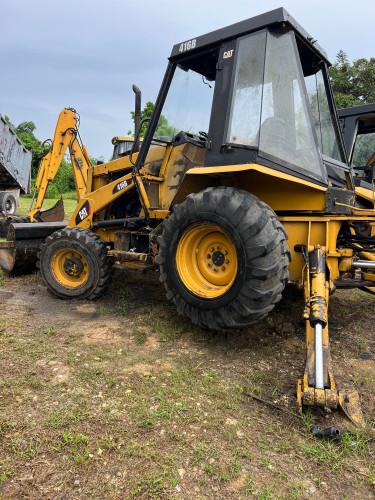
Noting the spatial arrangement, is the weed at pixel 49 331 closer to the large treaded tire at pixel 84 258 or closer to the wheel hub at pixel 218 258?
the large treaded tire at pixel 84 258

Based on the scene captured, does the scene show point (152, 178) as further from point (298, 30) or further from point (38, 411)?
point (38, 411)

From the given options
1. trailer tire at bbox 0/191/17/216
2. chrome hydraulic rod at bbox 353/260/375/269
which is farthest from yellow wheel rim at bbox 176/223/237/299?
trailer tire at bbox 0/191/17/216

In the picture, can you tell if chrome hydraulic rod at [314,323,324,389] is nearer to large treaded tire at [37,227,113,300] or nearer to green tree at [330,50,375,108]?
large treaded tire at [37,227,113,300]

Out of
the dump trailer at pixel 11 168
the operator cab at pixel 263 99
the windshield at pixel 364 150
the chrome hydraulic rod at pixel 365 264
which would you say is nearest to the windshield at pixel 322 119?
the operator cab at pixel 263 99

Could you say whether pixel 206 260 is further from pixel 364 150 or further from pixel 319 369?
pixel 364 150

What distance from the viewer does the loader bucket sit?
550 centimetres

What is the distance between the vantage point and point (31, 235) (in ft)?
18.4

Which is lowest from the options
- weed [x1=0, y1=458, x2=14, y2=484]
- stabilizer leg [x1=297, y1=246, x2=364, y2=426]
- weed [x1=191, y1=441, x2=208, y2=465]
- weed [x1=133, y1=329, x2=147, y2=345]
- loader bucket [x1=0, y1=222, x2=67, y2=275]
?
weed [x1=0, y1=458, x2=14, y2=484]

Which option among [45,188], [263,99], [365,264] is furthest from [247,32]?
[45,188]

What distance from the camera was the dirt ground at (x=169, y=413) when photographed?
1893 millimetres

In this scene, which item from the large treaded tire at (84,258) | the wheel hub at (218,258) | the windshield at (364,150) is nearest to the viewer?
the wheel hub at (218,258)

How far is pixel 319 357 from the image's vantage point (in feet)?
7.84

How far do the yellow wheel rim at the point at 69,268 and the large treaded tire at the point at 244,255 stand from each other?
2028 millimetres

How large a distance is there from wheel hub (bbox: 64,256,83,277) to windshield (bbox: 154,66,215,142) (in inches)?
A: 73.4
